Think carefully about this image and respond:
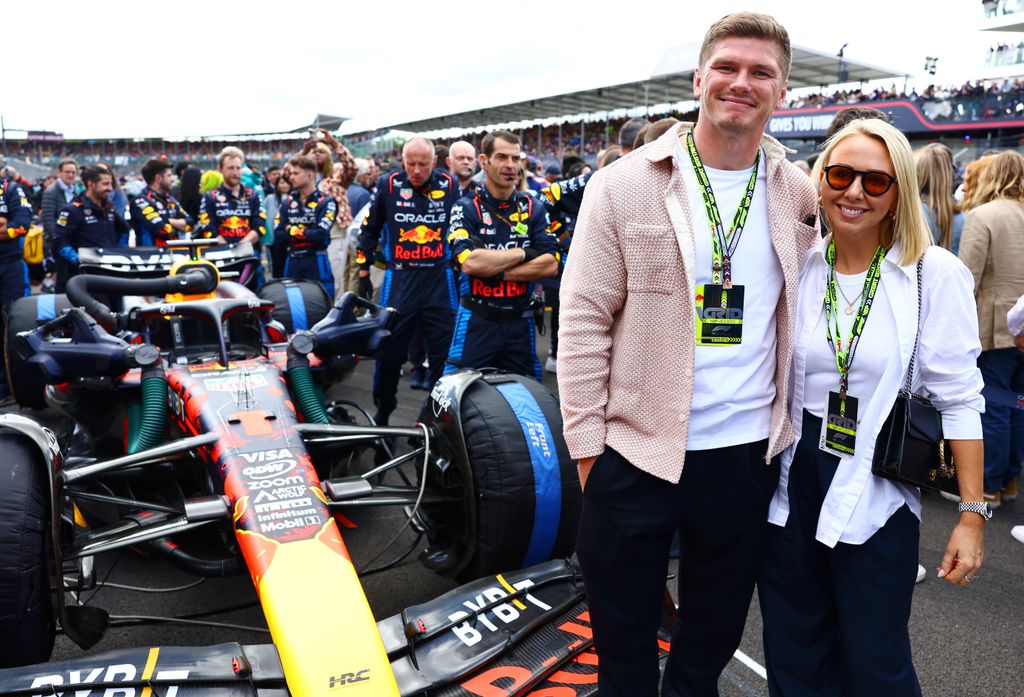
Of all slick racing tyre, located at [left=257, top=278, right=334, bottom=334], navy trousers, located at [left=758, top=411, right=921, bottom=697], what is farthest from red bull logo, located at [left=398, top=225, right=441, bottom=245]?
navy trousers, located at [left=758, top=411, right=921, bottom=697]

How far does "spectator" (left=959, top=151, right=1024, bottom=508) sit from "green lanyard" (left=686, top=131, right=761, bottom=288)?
293 cm

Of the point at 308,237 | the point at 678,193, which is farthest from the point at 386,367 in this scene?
the point at 678,193

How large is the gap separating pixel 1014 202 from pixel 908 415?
299 cm

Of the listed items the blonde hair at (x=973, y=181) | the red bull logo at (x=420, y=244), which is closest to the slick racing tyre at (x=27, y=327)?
the red bull logo at (x=420, y=244)

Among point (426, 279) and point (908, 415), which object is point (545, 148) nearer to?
point (426, 279)

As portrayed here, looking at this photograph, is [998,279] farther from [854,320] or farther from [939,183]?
[854,320]

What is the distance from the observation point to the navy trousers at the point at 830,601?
184cm

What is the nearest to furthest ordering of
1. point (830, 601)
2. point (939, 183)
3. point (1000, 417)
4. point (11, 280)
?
point (830, 601) < point (939, 183) < point (1000, 417) < point (11, 280)

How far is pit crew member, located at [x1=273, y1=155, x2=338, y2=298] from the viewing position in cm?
767

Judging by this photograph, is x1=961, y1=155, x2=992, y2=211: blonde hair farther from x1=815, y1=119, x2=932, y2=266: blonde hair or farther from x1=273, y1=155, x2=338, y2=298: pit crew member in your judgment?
x1=273, y1=155, x2=338, y2=298: pit crew member

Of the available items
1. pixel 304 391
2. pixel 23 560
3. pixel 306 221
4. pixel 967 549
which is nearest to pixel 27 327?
pixel 304 391

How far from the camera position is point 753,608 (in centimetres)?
331

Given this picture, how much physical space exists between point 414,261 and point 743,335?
3.70 metres

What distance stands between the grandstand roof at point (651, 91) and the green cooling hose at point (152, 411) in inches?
745
